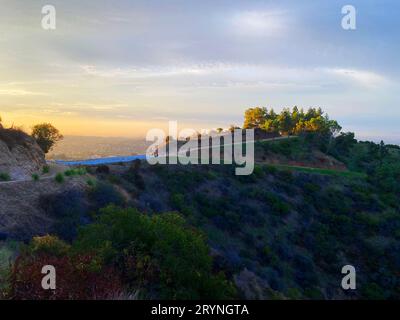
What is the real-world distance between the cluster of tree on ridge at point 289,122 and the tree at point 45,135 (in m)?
43.1

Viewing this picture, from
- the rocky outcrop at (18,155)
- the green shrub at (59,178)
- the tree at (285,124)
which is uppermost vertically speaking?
the tree at (285,124)

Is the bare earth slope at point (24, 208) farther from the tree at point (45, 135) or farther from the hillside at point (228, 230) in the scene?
the tree at point (45, 135)

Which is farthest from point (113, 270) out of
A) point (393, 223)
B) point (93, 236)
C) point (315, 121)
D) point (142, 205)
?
point (315, 121)

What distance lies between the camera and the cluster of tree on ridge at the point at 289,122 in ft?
232

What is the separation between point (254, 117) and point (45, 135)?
158ft

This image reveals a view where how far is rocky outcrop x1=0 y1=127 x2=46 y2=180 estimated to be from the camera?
24703 mm

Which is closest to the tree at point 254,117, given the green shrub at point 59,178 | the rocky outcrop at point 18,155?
the rocky outcrop at point 18,155

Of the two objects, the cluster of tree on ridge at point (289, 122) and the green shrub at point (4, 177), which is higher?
the cluster of tree on ridge at point (289, 122)

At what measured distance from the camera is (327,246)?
30.3 meters

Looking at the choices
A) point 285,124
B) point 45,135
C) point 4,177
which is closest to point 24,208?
point 4,177

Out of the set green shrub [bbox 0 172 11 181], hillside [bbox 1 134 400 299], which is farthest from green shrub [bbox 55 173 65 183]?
green shrub [bbox 0 172 11 181]

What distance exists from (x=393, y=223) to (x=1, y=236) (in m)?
33.6

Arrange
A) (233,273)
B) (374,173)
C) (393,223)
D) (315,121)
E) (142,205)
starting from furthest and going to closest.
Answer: (315,121)
(374,173)
(393,223)
(142,205)
(233,273)
